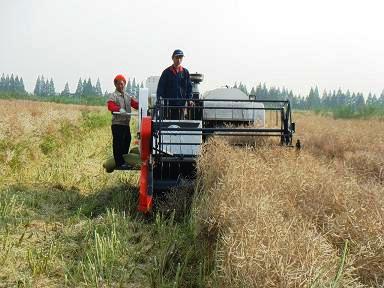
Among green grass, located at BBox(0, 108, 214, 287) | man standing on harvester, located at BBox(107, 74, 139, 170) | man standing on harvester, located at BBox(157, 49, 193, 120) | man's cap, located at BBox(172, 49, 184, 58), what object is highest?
man's cap, located at BBox(172, 49, 184, 58)

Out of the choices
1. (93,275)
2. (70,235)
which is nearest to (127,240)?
(70,235)

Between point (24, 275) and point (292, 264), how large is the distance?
241cm

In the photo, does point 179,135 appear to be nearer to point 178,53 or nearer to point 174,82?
point 174,82

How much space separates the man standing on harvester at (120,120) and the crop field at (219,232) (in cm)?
62

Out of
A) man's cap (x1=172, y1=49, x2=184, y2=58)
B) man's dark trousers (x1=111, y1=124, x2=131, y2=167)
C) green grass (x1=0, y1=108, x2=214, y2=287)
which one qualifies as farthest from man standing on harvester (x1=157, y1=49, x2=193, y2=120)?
green grass (x1=0, y1=108, x2=214, y2=287)

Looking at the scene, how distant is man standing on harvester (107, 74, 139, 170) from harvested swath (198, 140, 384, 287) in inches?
112

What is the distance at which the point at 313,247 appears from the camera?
2451mm

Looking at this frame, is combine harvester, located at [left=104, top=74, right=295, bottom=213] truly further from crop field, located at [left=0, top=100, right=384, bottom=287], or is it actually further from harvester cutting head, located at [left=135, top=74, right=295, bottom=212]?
crop field, located at [left=0, top=100, right=384, bottom=287]

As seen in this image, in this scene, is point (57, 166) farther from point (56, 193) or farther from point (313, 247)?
point (313, 247)

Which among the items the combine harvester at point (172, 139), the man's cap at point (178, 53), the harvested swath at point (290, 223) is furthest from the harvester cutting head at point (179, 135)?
the harvested swath at point (290, 223)

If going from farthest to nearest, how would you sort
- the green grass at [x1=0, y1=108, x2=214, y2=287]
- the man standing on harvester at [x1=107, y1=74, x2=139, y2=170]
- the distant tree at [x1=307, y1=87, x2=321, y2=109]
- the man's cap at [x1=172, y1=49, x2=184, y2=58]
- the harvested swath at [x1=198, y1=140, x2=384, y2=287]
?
the distant tree at [x1=307, y1=87, x2=321, y2=109]
the man's cap at [x1=172, y1=49, x2=184, y2=58]
the man standing on harvester at [x1=107, y1=74, x2=139, y2=170]
the green grass at [x1=0, y1=108, x2=214, y2=287]
the harvested swath at [x1=198, y1=140, x2=384, y2=287]

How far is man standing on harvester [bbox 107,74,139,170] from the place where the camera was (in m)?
7.30

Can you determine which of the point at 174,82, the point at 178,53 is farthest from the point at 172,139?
the point at 178,53

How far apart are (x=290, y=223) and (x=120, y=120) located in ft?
15.9
